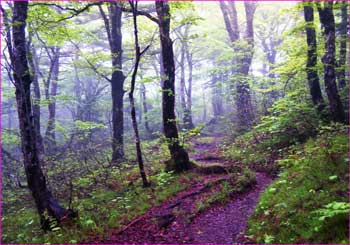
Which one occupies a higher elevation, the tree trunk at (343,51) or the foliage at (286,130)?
the tree trunk at (343,51)

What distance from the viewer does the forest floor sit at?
7.31 m

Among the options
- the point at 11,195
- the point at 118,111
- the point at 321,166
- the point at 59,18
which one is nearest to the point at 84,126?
the point at 118,111

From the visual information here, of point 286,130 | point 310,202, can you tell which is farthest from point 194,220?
point 286,130

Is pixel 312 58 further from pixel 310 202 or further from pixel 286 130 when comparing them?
pixel 310 202

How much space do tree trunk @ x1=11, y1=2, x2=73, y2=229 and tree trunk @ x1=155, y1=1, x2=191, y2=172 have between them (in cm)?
451

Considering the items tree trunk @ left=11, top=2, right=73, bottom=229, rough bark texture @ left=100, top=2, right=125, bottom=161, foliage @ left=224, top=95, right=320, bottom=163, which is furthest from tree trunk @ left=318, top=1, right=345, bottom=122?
rough bark texture @ left=100, top=2, right=125, bottom=161

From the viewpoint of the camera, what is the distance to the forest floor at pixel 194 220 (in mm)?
7309

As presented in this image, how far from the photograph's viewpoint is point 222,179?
10406mm

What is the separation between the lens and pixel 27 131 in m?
8.69

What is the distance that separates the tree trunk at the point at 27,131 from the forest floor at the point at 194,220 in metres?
2.11

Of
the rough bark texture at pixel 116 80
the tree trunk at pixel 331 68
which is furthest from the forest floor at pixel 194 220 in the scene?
the rough bark texture at pixel 116 80

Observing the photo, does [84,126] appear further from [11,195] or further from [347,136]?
[347,136]

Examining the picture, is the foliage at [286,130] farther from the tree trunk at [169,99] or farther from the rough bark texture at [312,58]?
the tree trunk at [169,99]

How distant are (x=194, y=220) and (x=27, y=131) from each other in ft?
17.5
